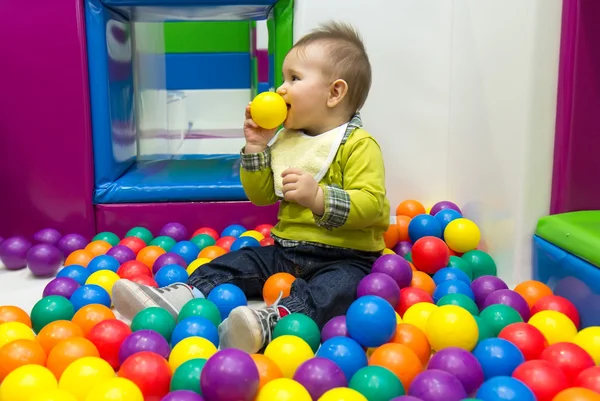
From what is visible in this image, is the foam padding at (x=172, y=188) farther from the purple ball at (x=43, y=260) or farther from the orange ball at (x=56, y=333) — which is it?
the orange ball at (x=56, y=333)

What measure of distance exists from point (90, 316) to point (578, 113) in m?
1.16

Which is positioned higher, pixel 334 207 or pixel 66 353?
pixel 334 207

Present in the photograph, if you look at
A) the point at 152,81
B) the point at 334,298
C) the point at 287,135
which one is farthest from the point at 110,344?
the point at 152,81

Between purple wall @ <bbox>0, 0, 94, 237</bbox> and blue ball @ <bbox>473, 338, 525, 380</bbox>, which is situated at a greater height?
purple wall @ <bbox>0, 0, 94, 237</bbox>

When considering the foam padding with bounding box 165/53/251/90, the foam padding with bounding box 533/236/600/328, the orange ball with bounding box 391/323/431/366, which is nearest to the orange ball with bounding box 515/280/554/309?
the foam padding with bounding box 533/236/600/328

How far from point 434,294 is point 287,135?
20.8 inches

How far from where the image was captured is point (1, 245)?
1.98 m

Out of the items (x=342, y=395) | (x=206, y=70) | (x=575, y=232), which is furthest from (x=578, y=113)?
(x=206, y=70)

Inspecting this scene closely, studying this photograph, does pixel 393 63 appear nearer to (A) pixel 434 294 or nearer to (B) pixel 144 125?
(A) pixel 434 294

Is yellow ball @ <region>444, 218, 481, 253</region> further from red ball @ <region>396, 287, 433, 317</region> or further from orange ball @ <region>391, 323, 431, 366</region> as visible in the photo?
orange ball @ <region>391, 323, 431, 366</region>

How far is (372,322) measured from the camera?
1213mm

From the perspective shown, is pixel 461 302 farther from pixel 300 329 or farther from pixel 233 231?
pixel 233 231

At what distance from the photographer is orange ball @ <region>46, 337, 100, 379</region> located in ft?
3.78

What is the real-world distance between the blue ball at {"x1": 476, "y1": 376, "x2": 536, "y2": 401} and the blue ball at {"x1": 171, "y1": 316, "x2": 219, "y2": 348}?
1.68 feet
